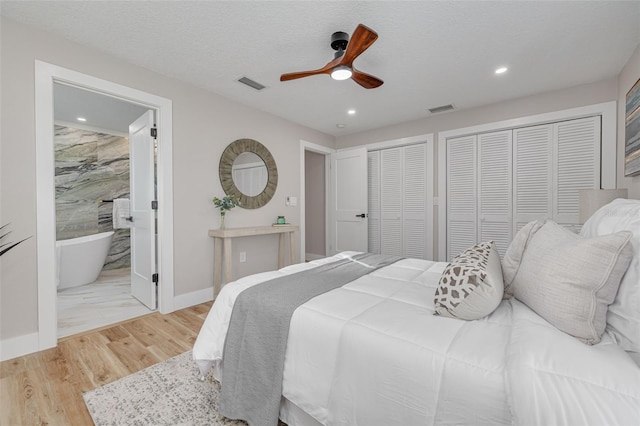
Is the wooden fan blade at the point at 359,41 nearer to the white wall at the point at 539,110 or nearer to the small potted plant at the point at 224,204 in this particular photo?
the small potted plant at the point at 224,204

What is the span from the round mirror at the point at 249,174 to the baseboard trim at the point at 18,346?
87.1 inches

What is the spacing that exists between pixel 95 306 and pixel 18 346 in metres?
1.03

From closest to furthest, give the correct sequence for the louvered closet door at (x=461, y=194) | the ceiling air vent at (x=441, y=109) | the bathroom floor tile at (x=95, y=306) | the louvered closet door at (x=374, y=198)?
the bathroom floor tile at (x=95, y=306)
the ceiling air vent at (x=441, y=109)
the louvered closet door at (x=461, y=194)
the louvered closet door at (x=374, y=198)

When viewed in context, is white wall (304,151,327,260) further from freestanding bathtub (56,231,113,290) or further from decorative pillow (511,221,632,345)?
decorative pillow (511,221,632,345)

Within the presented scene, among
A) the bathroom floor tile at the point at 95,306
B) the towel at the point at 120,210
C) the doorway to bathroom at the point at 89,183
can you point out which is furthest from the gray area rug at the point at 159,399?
the towel at the point at 120,210

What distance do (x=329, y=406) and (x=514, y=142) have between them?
3.84m

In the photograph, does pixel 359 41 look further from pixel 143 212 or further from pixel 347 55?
pixel 143 212

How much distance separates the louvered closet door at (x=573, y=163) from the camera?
3016 millimetres

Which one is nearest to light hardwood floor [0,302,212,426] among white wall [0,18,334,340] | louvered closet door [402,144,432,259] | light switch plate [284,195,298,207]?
white wall [0,18,334,340]

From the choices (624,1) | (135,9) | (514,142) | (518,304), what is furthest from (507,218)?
(135,9)

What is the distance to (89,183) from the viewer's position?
4.44 m

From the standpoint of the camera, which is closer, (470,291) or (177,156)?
(470,291)

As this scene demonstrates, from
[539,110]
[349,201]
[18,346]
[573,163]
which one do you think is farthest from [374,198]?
[18,346]

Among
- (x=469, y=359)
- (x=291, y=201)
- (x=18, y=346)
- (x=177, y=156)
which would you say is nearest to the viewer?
(x=469, y=359)
